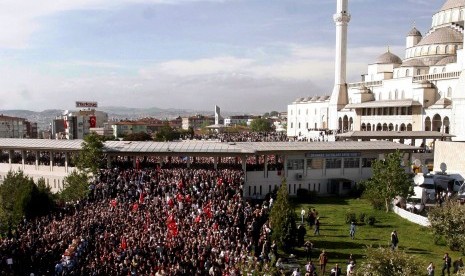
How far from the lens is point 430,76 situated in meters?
59.0

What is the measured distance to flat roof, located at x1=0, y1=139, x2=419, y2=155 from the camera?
109 feet

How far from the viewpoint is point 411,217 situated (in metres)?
26.7

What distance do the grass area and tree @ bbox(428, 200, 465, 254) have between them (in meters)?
0.45

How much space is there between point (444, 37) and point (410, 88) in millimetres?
11845

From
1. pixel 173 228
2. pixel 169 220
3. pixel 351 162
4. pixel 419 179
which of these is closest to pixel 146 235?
pixel 173 228

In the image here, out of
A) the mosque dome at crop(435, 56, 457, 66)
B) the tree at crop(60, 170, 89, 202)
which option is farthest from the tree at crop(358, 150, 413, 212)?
the mosque dome at crop(435, 56, 457, 66)

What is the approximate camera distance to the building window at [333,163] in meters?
36.5

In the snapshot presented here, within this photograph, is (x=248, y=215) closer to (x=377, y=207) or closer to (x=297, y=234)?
(x=297, y=234)

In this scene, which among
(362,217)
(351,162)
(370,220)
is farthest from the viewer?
(351,162)

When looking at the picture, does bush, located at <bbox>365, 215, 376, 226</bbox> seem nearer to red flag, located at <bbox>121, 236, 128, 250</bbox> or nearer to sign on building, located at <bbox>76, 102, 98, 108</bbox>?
red flag, located at <bbox>121, 236, 128, 250</bbox>

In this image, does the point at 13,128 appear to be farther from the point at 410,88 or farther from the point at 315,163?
the point at 315,163

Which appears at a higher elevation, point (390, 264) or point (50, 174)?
point (390, 264)

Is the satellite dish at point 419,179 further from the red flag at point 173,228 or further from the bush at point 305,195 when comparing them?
the red flag at point 173,228

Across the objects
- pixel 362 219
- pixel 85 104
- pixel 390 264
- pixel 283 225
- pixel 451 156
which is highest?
pixel 85 104
